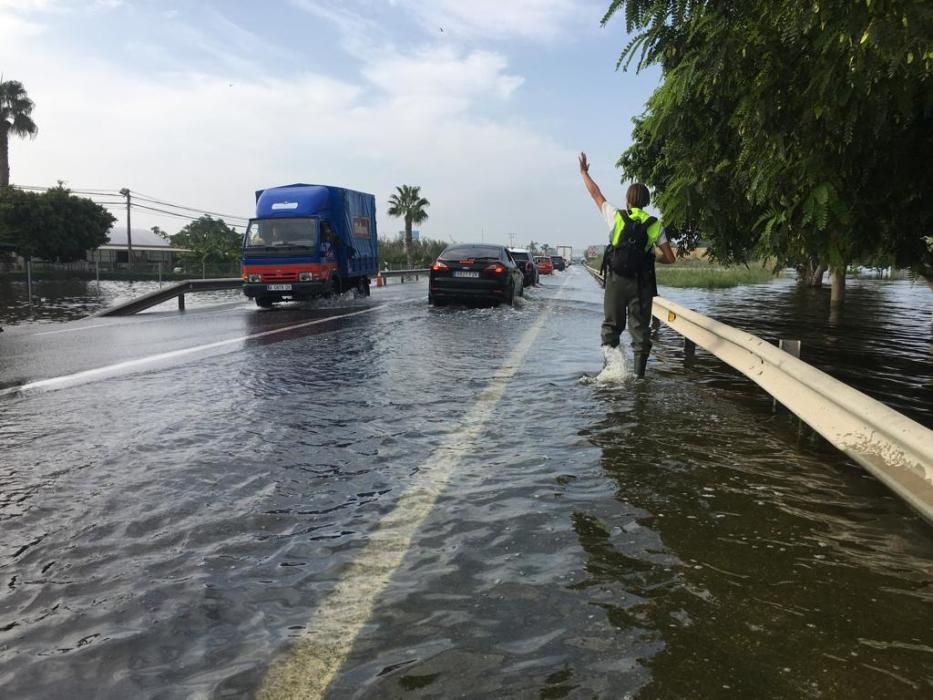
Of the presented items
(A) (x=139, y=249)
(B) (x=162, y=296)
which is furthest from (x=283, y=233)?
(A) (x=139, y=249)

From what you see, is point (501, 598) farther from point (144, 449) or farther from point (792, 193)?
point (792, 193)

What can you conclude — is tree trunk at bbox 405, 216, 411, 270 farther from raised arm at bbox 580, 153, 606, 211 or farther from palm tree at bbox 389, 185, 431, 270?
raised arm at bbox 580, 153, 606, 211

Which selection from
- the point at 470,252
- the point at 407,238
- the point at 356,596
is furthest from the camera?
the point at 407,238

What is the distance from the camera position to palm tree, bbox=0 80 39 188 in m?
53.9

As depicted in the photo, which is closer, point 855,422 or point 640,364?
point 855,422

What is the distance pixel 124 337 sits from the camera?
1190 cm

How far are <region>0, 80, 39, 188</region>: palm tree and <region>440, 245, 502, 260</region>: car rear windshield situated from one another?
49659 mm

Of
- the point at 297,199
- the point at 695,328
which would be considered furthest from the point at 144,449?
the point at 297,199

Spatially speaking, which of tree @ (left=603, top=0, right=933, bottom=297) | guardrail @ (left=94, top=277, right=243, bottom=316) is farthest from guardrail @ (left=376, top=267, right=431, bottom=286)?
tree @ (left=603, top=0, right=933, bottom=297)

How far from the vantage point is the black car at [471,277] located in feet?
57.6

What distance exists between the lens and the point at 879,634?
254cm

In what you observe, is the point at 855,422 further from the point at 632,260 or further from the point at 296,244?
the point at 296,244

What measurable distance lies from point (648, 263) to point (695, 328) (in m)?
1.90

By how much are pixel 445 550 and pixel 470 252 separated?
50.1ft
